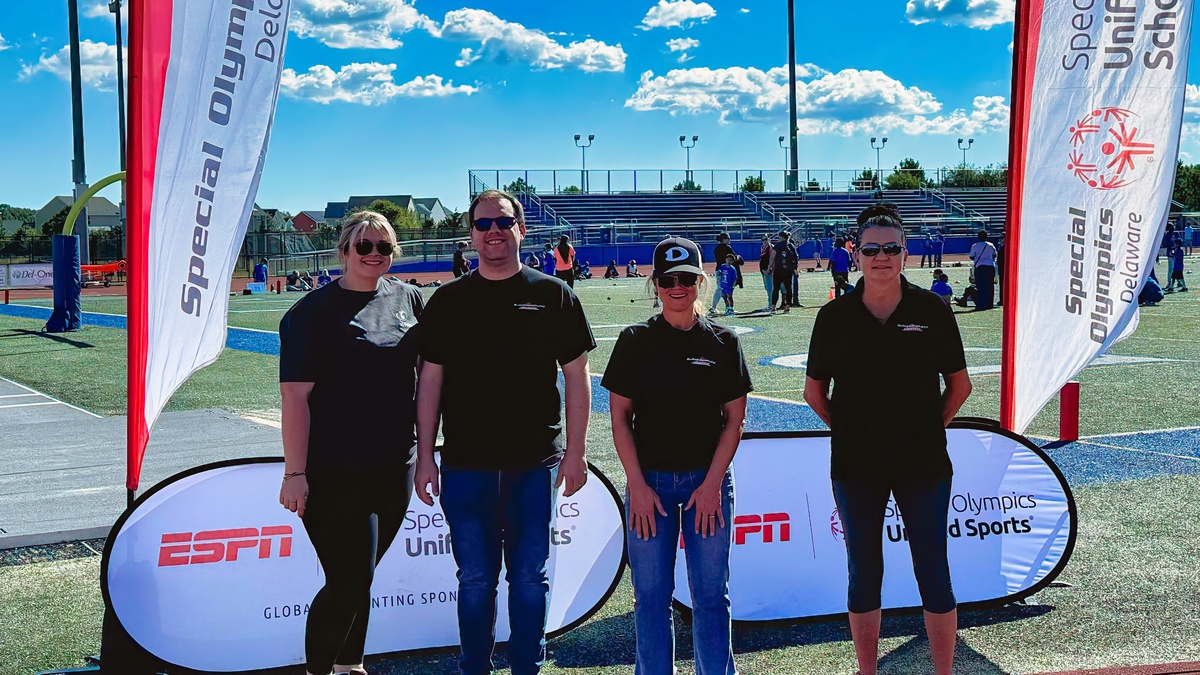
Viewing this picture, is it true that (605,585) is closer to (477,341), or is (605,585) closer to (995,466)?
(477,341)

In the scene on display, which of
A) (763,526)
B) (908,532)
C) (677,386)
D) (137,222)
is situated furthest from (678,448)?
(137,222)

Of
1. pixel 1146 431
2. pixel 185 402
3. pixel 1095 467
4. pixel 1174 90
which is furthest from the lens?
pixel 185 402

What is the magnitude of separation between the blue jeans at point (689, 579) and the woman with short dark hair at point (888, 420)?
529 millimetres

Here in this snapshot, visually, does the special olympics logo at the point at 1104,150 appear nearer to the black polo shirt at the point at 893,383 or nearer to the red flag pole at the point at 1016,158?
the red flag pole at the point at 1016,158

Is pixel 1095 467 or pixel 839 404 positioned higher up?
pixel 839 404

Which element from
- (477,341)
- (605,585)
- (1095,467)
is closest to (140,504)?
(477,341)

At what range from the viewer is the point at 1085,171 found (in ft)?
18.9

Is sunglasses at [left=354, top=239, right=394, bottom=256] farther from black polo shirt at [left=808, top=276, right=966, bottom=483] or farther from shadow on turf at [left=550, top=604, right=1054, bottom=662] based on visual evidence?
shadow on turf at [left=550, top=604, right=1054, bottom=662]

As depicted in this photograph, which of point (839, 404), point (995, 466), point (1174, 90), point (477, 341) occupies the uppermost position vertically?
point (1174, 90)

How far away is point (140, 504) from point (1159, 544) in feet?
17.1

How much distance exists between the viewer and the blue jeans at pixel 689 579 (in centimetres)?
377

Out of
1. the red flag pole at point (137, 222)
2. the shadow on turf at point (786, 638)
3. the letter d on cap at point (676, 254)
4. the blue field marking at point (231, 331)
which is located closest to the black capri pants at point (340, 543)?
the red flag pole at point (137, 222)

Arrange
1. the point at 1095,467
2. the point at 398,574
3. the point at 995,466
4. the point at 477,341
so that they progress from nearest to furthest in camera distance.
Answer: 1. the point at 477,341
2. the point at 398,574
3. the point at 995,466
4. the point at 1095,467

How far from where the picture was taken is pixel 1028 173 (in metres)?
5.80
